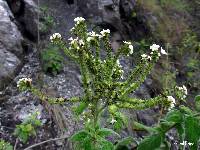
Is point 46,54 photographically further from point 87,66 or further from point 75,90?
point 87,66

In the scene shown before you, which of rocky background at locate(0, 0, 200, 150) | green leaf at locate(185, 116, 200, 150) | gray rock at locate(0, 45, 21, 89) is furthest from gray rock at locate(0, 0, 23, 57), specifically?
green leaf at locate(185, 116, 200, 150)

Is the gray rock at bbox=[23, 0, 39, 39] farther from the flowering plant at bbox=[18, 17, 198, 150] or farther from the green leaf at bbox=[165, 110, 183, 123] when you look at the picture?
the green leaf at bbox=[165, 110, 183, 123]

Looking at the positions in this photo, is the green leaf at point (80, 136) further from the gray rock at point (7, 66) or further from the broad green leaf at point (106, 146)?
the gray rock at point (7, 66)

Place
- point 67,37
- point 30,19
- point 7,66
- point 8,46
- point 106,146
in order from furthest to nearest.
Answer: point 67,37 → point 30,19 → point 8,46 → point 7,66 → point 106,146

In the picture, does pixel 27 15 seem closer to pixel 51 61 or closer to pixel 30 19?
pixel 30 19

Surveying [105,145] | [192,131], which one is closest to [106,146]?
[105,145]
